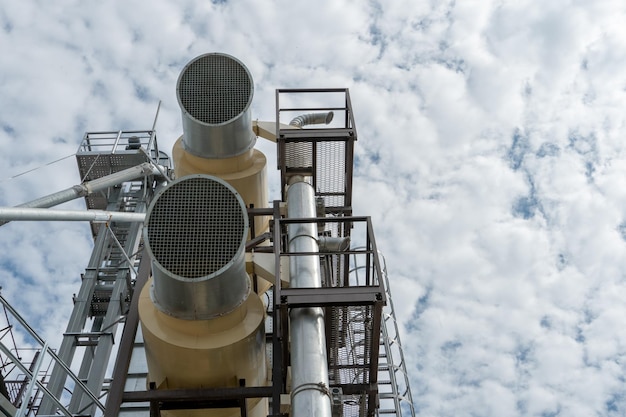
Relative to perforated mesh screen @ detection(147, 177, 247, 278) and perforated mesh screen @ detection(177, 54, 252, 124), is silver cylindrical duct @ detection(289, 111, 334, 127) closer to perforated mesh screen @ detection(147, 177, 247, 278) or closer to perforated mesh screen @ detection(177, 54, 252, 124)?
perforated mesh screen @ detection(177, 54, 252, 124)

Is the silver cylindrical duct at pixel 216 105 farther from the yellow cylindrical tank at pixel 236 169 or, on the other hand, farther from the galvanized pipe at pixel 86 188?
the galvanized pipe at pixel 86 188

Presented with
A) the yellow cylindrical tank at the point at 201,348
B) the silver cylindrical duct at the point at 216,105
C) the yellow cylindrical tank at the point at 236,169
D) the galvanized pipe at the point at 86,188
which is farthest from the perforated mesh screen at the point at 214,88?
the yellow cylindrical tank at the point at 201,348

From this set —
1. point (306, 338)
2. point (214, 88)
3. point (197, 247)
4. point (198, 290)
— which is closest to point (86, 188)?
point (214, 88)

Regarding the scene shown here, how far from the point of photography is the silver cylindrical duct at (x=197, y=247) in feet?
25.7

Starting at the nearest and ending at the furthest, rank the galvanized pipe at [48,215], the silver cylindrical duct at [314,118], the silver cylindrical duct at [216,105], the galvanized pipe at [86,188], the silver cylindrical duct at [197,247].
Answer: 1. the silver cylindrical duct at [197,247]
2. the galvanized pipe at [48,215]
3. the silver cylindrical duct at [216,105]
4. the galvanized pipe at [86,188]
5. the silver cylindrical duct at [314,118]

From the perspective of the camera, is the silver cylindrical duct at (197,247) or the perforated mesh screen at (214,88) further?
the perforated mesh screen at (214,88)

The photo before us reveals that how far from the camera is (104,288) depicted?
592 inches

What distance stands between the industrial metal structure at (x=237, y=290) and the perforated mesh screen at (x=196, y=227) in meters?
0.02

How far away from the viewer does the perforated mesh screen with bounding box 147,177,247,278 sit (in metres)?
7.87

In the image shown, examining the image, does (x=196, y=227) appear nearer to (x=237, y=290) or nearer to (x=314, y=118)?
(x=237, y=290)

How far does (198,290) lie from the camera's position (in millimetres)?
7844

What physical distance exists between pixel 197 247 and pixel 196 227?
278 mm

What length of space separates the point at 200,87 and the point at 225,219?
360 centimetres

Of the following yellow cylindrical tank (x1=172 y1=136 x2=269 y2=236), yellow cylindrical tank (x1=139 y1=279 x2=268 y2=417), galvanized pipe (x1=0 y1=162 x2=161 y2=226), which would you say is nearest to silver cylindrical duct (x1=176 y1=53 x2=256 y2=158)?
yellow cylindrical tank (x1=172 y1=136 x2=269 y2=236)
